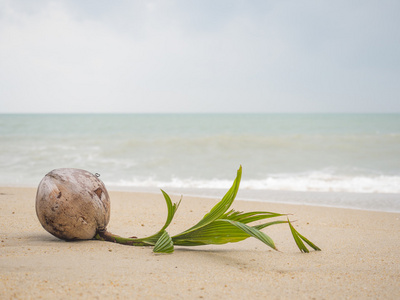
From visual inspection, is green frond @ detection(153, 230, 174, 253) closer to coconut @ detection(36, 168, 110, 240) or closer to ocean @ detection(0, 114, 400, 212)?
coconut @ detection(36, 168, 110, 240)

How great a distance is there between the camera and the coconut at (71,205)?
2779 mm

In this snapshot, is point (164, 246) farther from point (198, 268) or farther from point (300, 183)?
point (300, 183)

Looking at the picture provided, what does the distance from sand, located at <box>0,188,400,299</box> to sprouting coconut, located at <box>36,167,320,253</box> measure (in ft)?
0.29

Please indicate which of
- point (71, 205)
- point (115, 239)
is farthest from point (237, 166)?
point (71, 205)

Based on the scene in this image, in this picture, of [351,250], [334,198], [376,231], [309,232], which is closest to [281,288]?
[351,250]

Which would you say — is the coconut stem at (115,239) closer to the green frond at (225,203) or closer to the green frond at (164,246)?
the green frond at (164,246)

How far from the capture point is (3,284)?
1.89 meters

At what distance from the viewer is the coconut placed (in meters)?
2.78

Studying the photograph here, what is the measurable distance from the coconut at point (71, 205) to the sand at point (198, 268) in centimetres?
12

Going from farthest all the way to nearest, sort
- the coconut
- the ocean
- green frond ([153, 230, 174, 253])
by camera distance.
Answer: the ocean → the coconut → green frond ([153, 230, 174, 253])

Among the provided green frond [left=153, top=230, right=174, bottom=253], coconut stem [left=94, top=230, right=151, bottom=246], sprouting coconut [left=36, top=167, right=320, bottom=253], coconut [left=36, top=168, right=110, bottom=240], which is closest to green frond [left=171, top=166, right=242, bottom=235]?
sprouting coconut [left=36, top=167, right=320, bottom=253]

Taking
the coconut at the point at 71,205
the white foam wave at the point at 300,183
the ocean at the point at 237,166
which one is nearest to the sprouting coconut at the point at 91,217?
the coconut at the point at 71,205

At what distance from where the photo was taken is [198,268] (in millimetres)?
2342

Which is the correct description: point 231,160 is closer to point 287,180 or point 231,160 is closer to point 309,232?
point 287,180
